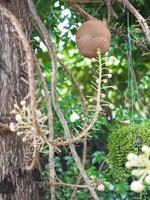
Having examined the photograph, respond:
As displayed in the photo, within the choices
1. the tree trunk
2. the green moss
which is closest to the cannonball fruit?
the tree trunk

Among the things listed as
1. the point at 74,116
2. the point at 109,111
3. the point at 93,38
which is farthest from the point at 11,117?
the point at 109,111

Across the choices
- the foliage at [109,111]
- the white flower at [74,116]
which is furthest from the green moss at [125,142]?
the white flower at [74,116]

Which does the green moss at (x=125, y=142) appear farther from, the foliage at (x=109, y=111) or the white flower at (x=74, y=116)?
the white flower at (x=74, y=116)

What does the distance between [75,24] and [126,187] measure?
2.57ft

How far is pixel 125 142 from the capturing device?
1562mm

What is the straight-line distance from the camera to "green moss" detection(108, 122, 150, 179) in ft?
5.08

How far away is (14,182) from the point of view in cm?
139

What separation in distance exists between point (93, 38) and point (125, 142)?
14.1 inches

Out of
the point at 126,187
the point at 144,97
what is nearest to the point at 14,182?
the point at 126,187

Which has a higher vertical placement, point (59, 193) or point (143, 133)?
point (143, 133)

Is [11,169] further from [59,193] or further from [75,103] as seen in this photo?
[75,103]

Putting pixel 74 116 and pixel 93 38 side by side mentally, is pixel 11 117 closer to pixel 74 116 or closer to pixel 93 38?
pixel 93 38

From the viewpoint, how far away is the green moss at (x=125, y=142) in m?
1.55

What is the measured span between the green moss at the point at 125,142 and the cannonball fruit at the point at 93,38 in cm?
29
